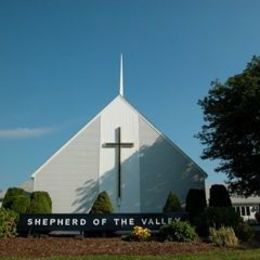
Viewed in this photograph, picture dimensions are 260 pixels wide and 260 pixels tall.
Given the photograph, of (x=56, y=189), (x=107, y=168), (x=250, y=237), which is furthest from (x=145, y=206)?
(x=250, y=237)

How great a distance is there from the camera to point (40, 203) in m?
31.3

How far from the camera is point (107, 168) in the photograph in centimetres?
3412

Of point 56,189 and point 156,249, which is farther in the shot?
point 56,189

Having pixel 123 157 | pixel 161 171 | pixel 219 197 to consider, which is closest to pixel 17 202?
pixel 123 157

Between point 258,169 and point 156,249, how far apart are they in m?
14.6

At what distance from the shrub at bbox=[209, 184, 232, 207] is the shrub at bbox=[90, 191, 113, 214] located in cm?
645

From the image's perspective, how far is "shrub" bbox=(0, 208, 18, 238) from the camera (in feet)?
79.1

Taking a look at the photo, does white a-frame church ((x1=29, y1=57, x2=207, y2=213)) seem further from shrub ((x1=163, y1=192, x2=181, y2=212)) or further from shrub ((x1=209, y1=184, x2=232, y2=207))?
shrub ((x1=209, y1=184, x2=232, y2=207))

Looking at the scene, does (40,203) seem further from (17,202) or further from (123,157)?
(123,157)

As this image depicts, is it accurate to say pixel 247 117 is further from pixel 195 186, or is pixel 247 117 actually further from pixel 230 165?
pixel 195 186

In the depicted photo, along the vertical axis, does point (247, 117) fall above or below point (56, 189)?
above

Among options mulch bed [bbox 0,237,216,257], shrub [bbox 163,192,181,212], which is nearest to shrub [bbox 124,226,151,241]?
mulch bed [bbox 0,237,216,257]

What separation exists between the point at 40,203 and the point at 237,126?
13.4 m

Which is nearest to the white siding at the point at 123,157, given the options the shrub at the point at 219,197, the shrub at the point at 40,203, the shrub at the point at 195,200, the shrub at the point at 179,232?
the shrub at the point at 195,200
